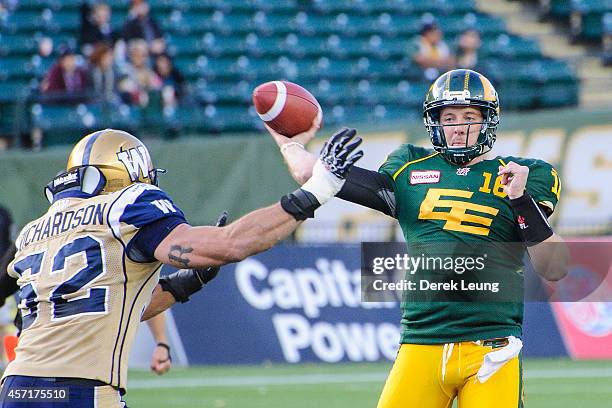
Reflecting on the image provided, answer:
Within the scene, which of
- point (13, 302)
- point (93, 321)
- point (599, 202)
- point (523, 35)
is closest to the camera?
point (93, 321)

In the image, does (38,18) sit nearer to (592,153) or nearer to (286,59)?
(286,59)

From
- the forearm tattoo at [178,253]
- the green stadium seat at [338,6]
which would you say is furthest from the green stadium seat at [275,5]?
the forearm tattoo at [178,253]

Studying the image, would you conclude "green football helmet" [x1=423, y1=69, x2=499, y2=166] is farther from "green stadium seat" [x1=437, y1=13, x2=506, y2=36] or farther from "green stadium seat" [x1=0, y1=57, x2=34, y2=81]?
"green stadium seat" [x1=437, y1=13, x2=506, y2=36]

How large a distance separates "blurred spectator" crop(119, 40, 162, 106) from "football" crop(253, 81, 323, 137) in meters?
8.45

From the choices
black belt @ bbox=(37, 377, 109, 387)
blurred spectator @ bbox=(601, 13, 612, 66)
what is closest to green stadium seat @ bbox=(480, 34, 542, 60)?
blurred spectator @ bbox=(601, 13, 612, 66)

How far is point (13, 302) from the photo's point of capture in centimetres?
1177

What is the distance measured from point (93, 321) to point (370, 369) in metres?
7.59

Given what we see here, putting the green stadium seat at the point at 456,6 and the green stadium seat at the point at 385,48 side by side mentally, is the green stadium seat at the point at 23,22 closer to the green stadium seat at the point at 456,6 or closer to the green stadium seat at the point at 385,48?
the green stadium seat at the point at 385,48

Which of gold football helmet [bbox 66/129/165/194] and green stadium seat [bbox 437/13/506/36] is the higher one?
gold football helmet [bbox 66/129/165/194]

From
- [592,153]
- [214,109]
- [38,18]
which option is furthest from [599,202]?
[38,18]

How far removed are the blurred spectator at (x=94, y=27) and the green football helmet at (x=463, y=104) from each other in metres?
9.31

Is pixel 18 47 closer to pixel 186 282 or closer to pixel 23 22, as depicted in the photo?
pixel 23 22

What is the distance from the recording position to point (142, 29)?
1420cm

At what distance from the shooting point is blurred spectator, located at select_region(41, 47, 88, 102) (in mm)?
13375
